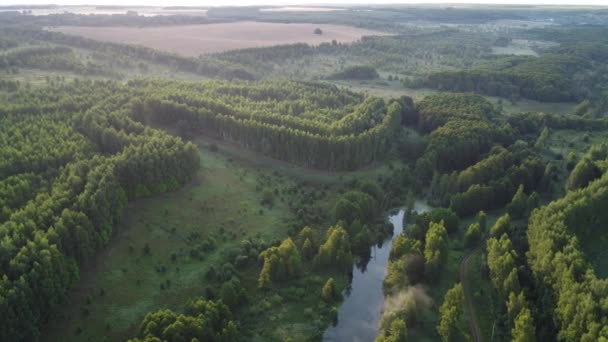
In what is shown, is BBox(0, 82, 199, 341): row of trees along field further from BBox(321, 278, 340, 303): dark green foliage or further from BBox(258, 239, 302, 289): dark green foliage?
BBox(321, 278, 340, 303): dark green foliage

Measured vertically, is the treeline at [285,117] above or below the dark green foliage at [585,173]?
above

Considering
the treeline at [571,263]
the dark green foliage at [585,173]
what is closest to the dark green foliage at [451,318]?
the treeline at [571,263]

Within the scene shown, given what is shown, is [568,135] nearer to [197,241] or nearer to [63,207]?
[197,241]

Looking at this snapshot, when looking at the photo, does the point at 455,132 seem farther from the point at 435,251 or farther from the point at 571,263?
the point at 571,263

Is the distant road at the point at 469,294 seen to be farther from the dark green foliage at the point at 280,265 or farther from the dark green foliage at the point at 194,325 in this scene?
the dark green foliage at the point at 194,325

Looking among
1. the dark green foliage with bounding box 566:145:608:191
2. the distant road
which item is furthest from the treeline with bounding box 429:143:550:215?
the distant road

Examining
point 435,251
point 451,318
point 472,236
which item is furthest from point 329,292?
point 472,236
